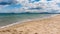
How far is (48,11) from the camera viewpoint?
3.94 meters

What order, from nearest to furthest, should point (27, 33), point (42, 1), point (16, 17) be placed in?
1. point (27, 33)
2. point (42, 1)
3. point (16, 17)

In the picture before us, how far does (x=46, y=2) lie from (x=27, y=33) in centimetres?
176

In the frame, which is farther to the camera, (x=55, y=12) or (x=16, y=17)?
(x=16, y=17)

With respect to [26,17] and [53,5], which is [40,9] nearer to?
[53,5]

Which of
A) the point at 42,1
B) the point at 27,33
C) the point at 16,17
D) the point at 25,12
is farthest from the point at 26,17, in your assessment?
the point at 27,33

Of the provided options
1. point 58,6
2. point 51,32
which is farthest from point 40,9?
point 51,32

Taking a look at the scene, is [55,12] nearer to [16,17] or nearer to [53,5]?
[53,5]

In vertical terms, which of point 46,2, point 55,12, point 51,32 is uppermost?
point 46,2

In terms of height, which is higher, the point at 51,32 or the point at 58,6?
the point at 58,6

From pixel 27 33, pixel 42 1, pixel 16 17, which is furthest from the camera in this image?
pixel 16 17

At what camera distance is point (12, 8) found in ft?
12.7

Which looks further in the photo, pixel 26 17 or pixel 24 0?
pixel 26 17

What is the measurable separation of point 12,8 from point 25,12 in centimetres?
38

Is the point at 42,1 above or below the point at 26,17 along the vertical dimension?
above
